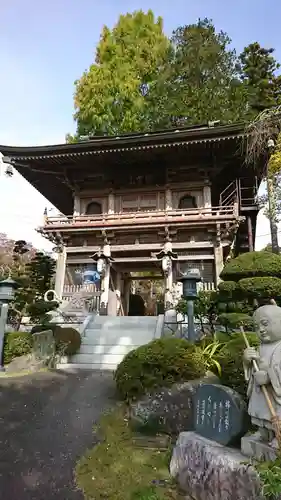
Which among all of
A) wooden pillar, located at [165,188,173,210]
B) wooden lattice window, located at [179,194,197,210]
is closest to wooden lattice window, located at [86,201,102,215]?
wooden pillar, located at [165,188,173,210]

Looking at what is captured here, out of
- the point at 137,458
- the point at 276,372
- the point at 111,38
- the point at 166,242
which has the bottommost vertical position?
the point at 137,458

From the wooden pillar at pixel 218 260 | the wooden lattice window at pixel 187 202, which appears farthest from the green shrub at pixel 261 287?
the wooden lattice window at pixel 187 202

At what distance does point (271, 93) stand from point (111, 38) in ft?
43.1

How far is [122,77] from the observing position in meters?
23.6

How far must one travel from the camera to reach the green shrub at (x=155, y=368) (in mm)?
5773

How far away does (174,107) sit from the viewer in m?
24.3

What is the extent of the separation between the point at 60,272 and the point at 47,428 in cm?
1341

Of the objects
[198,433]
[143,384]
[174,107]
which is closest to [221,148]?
[174,107]

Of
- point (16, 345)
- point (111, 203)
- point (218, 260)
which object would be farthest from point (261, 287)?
point (111, 203)

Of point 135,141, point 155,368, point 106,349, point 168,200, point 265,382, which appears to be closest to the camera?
point 265,382

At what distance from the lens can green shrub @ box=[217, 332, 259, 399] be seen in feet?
18.7

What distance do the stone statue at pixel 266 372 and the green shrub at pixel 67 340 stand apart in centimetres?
730

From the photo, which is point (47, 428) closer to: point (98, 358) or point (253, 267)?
point (98, 358)

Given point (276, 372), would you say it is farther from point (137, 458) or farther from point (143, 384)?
point (143, 384)
